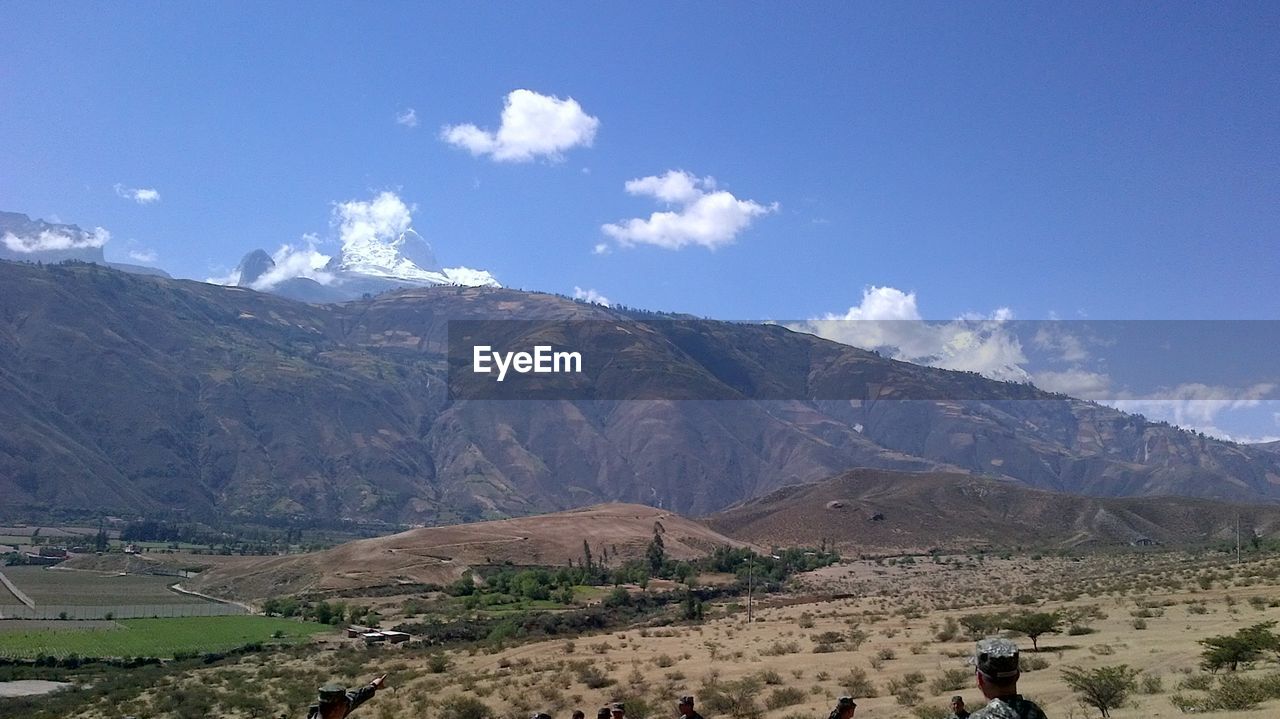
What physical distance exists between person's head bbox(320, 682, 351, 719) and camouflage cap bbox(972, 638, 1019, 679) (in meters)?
4.24

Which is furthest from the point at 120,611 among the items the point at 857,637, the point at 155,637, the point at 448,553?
the point at 857,637

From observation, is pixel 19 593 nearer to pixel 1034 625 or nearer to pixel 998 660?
pixel 1034 625

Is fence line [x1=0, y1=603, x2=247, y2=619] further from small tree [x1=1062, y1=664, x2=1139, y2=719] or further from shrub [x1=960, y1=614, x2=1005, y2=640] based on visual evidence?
small tree [x1=1062, y1=664, x2=1139, y2=719]

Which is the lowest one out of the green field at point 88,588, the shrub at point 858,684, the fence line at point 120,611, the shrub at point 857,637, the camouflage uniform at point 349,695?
the green field at point 88,588

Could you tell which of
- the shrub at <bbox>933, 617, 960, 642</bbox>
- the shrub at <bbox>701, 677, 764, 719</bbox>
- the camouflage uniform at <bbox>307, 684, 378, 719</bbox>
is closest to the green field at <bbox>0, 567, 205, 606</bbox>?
the shrub at <bbox>933, 617, 960, 642</bbox>

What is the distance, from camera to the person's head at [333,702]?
6.45 m

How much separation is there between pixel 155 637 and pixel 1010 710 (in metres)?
66.3

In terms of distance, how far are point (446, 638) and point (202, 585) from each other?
5776 cm

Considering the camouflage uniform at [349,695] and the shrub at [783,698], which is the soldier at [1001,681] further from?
the shrub at [783,698]

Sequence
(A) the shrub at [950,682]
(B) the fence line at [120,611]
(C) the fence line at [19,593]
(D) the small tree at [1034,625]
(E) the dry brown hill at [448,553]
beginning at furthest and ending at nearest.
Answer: (E) the dry brown hill at [448,553] → (C) the fence line at [19,593] → (B) the fence line at [120,611] → (D) the small tree at [1034,625] → (A) the shrub at [950,682]

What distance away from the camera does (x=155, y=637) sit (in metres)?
60.2

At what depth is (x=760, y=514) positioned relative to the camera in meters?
156

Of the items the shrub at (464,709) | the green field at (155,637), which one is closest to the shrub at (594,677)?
the shrub at (464,709)

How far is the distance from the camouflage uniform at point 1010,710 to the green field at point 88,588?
9318 cm
